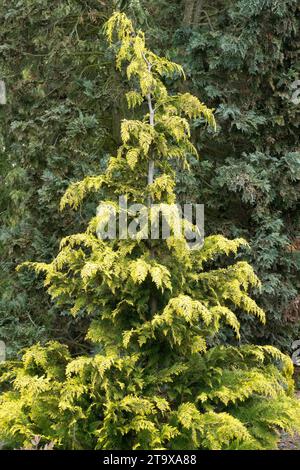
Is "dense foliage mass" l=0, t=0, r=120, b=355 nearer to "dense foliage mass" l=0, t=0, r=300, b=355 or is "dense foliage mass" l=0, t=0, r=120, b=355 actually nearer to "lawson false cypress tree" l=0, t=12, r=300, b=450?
"dense foliage mass" l=0, t=0, r=300, b=355

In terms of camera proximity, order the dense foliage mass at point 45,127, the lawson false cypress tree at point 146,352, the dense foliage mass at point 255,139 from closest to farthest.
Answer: the lawson false cypress tree at point 146,352
the dense foliage mass at point 255,139
the dense foliage mass at point 45,127

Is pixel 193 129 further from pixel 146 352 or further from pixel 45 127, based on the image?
pixel 146 352

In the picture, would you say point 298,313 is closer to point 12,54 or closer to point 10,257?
point 10,257

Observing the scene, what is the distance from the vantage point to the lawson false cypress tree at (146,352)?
3.59 metres

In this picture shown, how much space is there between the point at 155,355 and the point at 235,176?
3.00m

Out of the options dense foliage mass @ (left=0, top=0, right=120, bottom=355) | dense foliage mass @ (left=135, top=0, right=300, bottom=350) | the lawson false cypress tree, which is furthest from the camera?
dense foliage mass @ (left=0, top=0, right=120, bottom=355)

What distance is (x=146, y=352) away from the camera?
392 centimetres

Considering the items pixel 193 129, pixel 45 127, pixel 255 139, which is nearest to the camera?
pixel 255 139

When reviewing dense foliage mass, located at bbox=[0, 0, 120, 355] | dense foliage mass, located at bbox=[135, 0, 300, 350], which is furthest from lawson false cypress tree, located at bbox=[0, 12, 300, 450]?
dense foliage mass, located at bbox=[0, 0, 120, 355]

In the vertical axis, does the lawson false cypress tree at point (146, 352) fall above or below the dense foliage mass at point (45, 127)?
below

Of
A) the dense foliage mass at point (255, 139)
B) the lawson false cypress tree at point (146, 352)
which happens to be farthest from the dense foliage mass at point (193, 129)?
the lawson false cypress tree at point (146, 352)

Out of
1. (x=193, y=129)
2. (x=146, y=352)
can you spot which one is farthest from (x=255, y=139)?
(x=146, y=352)

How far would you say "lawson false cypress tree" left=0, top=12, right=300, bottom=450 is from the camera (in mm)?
3586

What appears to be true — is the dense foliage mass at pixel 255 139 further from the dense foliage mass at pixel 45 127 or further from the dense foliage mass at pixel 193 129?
the dense foliage mass at pixel 45 127
